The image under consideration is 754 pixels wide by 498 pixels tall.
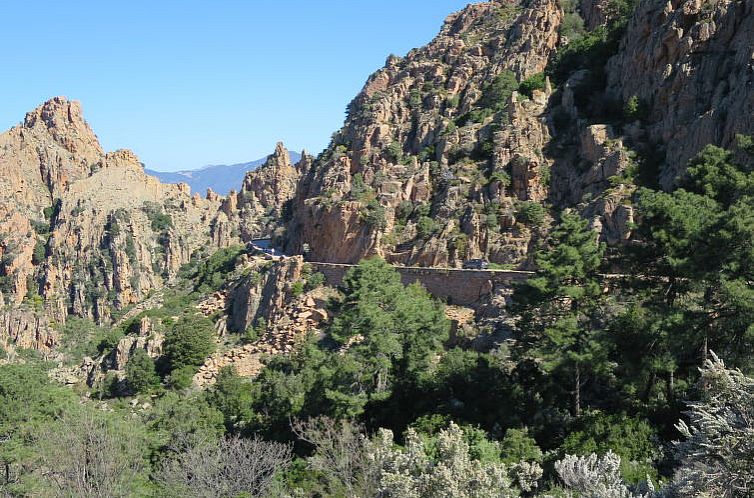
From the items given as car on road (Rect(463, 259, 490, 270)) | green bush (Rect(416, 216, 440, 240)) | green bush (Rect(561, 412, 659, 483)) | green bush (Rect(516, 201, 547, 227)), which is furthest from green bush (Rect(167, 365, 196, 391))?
green bush (Rect(561, 412, 659, 483))

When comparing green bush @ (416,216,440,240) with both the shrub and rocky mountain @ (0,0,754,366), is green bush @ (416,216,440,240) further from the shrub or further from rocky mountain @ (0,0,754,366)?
the shrub

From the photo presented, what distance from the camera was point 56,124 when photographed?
10700cm

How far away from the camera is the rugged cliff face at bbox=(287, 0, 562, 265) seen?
4134 cm

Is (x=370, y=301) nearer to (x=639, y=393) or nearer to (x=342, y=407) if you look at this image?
(x=342, y=407)

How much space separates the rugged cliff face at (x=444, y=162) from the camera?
41.3 metres

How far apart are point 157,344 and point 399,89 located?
101 ft

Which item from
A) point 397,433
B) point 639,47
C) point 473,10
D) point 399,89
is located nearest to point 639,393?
point 397,433

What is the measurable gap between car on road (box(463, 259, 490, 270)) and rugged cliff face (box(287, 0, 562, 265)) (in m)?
0.58

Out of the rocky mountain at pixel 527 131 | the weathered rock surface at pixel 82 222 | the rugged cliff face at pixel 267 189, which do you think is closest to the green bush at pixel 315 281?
the rocky mountain at pixel 527 131

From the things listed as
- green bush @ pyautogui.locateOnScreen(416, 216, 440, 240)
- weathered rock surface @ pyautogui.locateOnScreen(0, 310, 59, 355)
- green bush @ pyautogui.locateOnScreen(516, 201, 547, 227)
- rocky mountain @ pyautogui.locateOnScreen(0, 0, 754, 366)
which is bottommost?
weathered rock surface @ pyautogui.locateOnScreen(0, 310, 59, 355)

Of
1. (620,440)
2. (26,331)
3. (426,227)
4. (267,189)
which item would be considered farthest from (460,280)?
(267,189)

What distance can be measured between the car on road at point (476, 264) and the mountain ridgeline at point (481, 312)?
1.56 ft

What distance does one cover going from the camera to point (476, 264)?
38844mm

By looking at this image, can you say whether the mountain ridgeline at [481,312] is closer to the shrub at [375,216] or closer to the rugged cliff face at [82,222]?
the shrub at [375,216]
